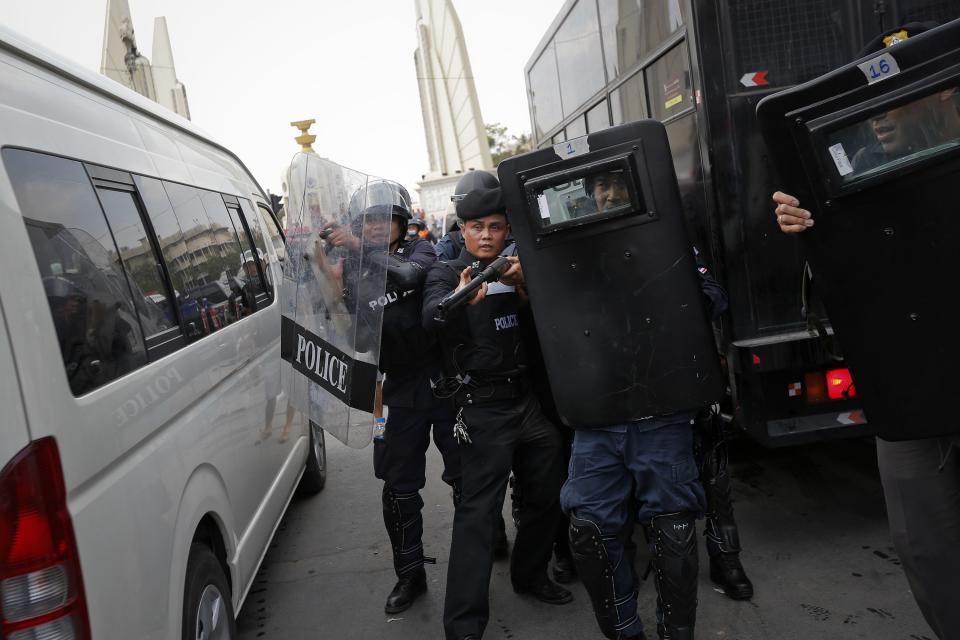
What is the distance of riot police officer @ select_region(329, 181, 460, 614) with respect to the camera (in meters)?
3.42

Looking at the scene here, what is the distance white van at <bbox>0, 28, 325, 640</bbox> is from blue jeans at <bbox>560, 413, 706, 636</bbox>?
53.6 inches

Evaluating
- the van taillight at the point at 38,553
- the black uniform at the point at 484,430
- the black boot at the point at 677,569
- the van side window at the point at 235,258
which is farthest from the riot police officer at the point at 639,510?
the van side window at the point at 235,258

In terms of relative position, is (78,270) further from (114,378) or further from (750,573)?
(750,573)

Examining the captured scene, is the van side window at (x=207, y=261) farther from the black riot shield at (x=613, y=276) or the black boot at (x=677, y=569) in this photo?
the black boot at (x=677, y=569)

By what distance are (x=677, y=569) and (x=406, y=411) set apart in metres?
1.44

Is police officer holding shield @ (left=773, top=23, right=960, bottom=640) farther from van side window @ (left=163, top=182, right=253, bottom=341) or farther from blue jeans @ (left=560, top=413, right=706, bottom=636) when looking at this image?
van side window @ (left=163, top=182, right=253, bottom=341)

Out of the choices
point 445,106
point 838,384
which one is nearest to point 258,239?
point 838,384

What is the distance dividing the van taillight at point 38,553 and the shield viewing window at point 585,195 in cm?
161

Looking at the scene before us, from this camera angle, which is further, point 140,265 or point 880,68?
point 140,265

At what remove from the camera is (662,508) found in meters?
2.71

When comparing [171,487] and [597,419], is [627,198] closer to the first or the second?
[597,419]

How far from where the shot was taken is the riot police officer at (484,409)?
10.1ft

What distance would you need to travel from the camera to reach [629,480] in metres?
2.83

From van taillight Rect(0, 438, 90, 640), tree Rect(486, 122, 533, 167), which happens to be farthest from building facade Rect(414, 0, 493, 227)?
van taillight Rect(0, 438, 90, 640)
